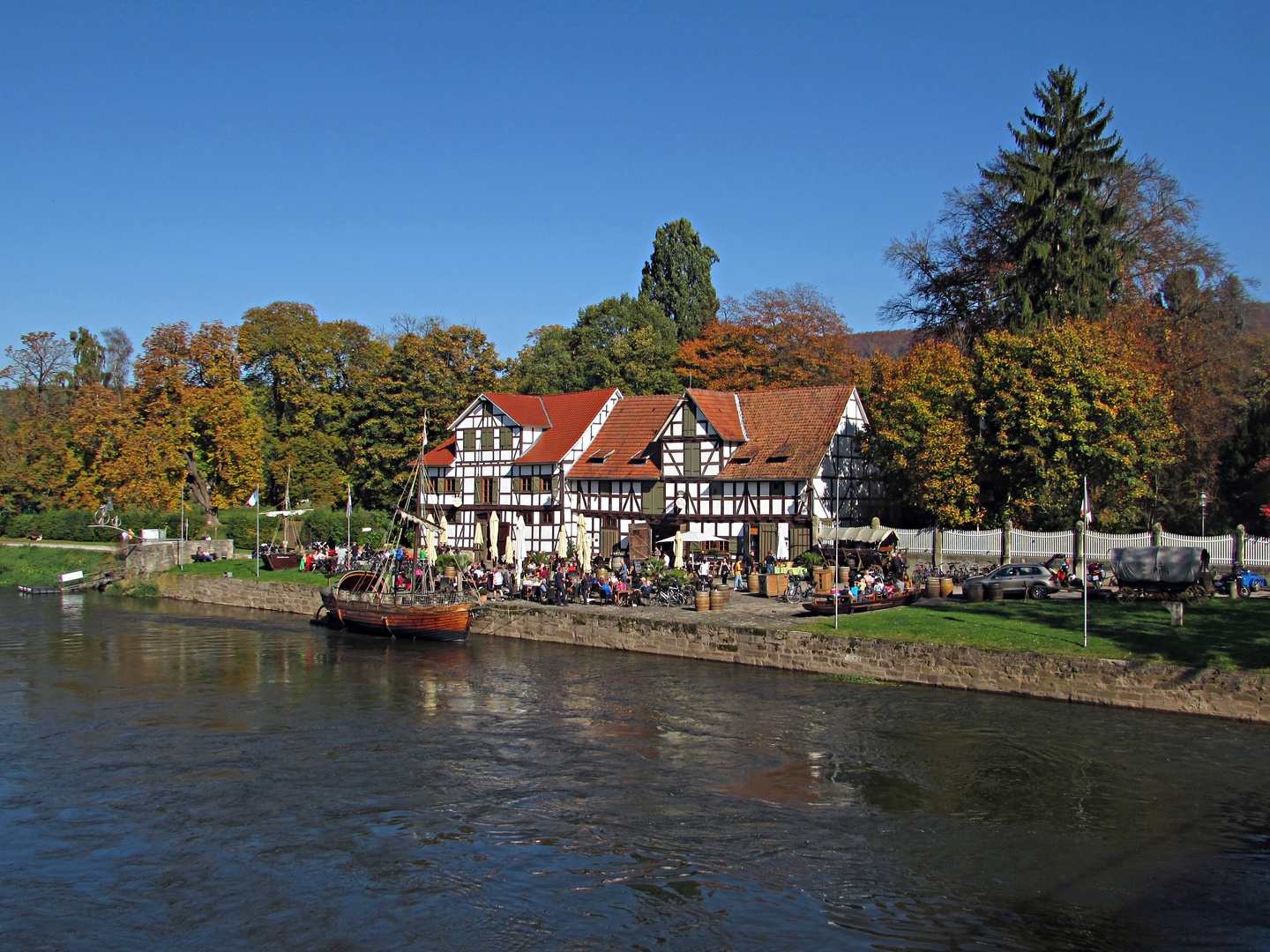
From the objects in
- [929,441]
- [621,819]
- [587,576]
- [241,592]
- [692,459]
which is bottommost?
[621,819]

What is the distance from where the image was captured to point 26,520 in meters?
68.8

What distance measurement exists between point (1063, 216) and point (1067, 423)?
12272mm

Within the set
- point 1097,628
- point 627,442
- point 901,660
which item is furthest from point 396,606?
point 1097,628

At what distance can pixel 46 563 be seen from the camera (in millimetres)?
57906

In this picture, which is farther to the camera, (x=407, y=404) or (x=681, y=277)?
(x=681, y=277)

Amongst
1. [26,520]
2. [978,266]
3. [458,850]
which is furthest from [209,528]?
[458,850]

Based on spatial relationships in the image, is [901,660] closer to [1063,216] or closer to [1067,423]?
[1067,423]

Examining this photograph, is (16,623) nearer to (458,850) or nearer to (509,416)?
(509,416)

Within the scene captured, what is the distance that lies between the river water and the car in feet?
26.2

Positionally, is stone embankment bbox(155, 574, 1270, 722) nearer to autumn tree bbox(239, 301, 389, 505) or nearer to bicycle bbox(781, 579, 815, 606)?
bicycle bbox(781, 579, 815, 606)

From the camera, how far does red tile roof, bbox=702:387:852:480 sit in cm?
4447

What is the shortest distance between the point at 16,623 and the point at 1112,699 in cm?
3931

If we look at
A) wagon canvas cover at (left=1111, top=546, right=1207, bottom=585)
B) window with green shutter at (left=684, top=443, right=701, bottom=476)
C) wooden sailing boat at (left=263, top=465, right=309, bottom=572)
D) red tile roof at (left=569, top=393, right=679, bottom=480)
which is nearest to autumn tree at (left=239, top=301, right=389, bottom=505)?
wooden sailing boat at (left=263, top=465, right=309, bottom=572)

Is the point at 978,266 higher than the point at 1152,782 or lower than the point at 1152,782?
higher
